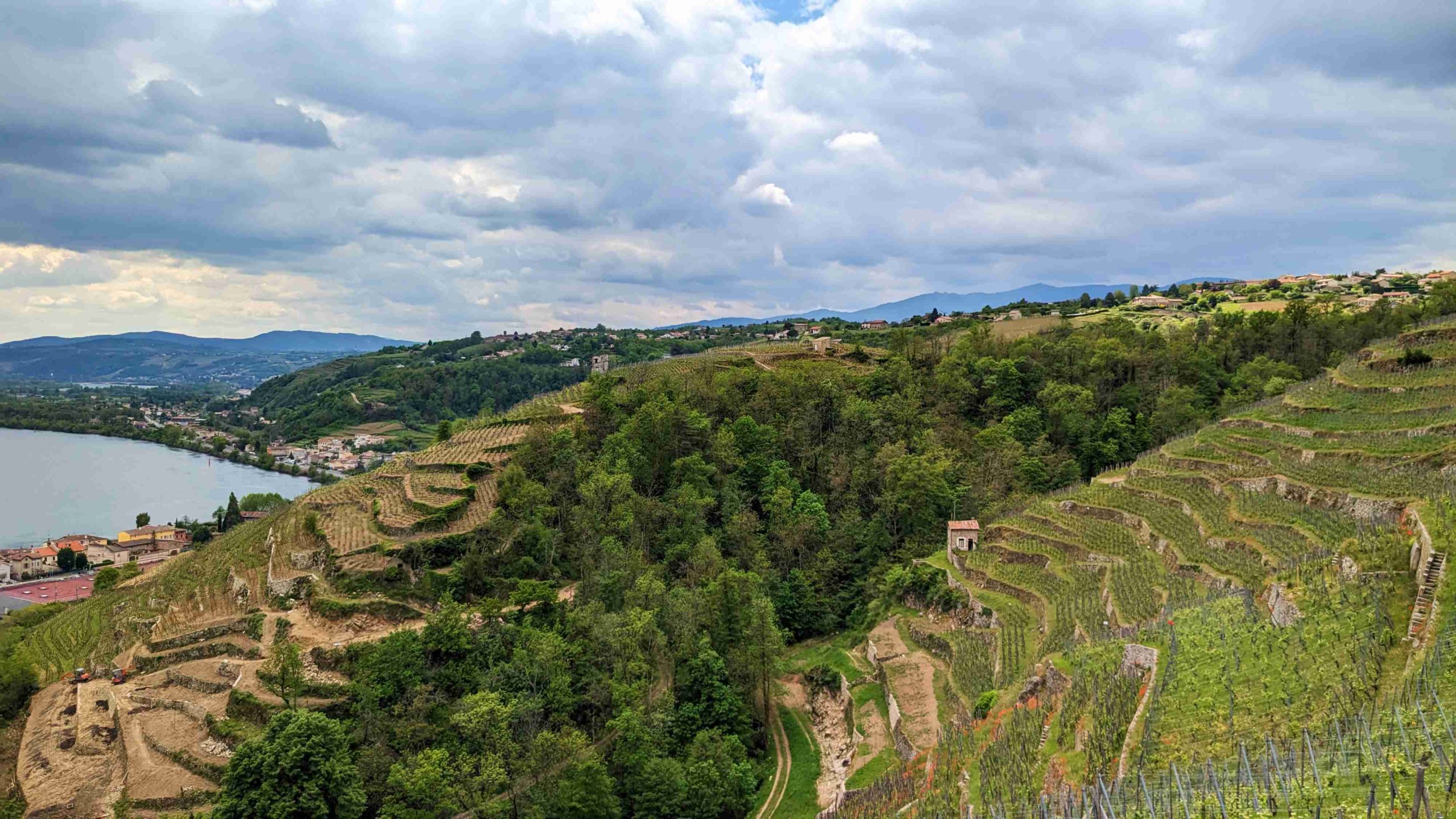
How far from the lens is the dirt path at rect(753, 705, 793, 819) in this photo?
23.7 metres

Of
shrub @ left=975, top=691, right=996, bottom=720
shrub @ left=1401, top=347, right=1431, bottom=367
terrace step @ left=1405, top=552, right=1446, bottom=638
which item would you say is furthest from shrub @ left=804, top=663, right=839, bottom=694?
shrub @ left=1401, top=347, right=1431, bottom=367

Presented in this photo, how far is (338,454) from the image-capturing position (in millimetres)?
95562

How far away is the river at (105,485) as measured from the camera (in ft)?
262

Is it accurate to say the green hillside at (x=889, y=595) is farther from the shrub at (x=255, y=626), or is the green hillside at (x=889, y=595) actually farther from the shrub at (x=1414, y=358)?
the shrub at (x=255, y=626)

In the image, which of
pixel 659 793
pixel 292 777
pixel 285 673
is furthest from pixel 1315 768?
pixel 285 673

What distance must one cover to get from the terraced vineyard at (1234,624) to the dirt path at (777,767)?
13.3ft

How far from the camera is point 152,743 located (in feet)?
72.3

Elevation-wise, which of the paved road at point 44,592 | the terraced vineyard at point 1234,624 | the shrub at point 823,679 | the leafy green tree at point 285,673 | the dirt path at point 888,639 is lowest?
the paved road at point 44,592

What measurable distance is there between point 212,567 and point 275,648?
12181mm

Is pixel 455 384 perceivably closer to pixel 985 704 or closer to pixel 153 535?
pixel 153 535

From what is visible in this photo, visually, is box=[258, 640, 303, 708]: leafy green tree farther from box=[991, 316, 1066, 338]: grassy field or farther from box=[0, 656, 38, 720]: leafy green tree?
box=[991, 316, 1066, 338]: grassy field

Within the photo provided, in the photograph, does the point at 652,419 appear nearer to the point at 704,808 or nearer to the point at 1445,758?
the point at 704,808

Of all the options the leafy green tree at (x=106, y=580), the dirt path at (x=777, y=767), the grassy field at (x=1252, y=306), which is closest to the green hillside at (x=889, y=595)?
the dirt path at (x=777, y=767)

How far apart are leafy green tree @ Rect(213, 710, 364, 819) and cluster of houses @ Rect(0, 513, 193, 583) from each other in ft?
156
